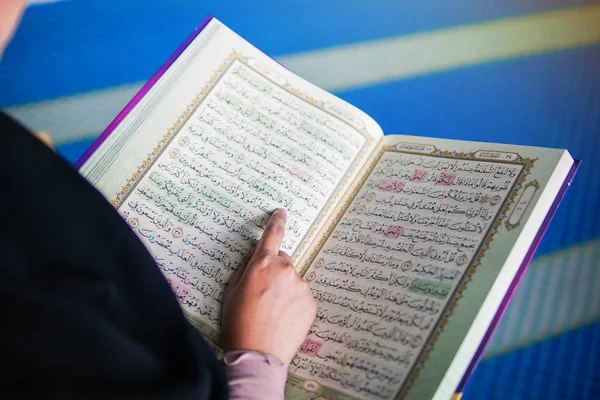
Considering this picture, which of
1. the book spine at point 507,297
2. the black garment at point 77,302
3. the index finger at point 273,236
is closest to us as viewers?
the black garment at point 77,302

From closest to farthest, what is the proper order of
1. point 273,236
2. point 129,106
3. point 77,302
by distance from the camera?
1. point 77,302
2. point 273,236
3. point 129,106

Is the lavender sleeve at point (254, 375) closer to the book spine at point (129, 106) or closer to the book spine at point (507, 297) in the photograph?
the book spine at point (507, 297)

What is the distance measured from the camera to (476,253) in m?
0.68

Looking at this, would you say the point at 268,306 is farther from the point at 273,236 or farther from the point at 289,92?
the point at 289,92

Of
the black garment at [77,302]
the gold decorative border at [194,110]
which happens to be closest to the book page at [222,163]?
the gold decorative border at [194,110]

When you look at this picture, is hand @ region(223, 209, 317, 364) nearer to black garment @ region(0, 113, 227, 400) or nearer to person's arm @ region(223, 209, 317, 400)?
person's arm @ region(223, 209, 317, 400)

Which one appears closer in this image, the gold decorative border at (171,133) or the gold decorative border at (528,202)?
the gold decorative border at (528,202)

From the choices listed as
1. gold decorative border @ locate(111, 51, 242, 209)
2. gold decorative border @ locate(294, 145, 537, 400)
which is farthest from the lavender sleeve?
gold decorative border @ locate(111, 51, 242, 209)

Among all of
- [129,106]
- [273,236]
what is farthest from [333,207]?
[129,106]

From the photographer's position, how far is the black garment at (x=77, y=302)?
444 millimetres

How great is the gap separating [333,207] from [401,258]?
0.14 m

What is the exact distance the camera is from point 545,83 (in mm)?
1033

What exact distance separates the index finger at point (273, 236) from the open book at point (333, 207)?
3 cm

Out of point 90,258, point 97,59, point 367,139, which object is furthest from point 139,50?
point 90,258
